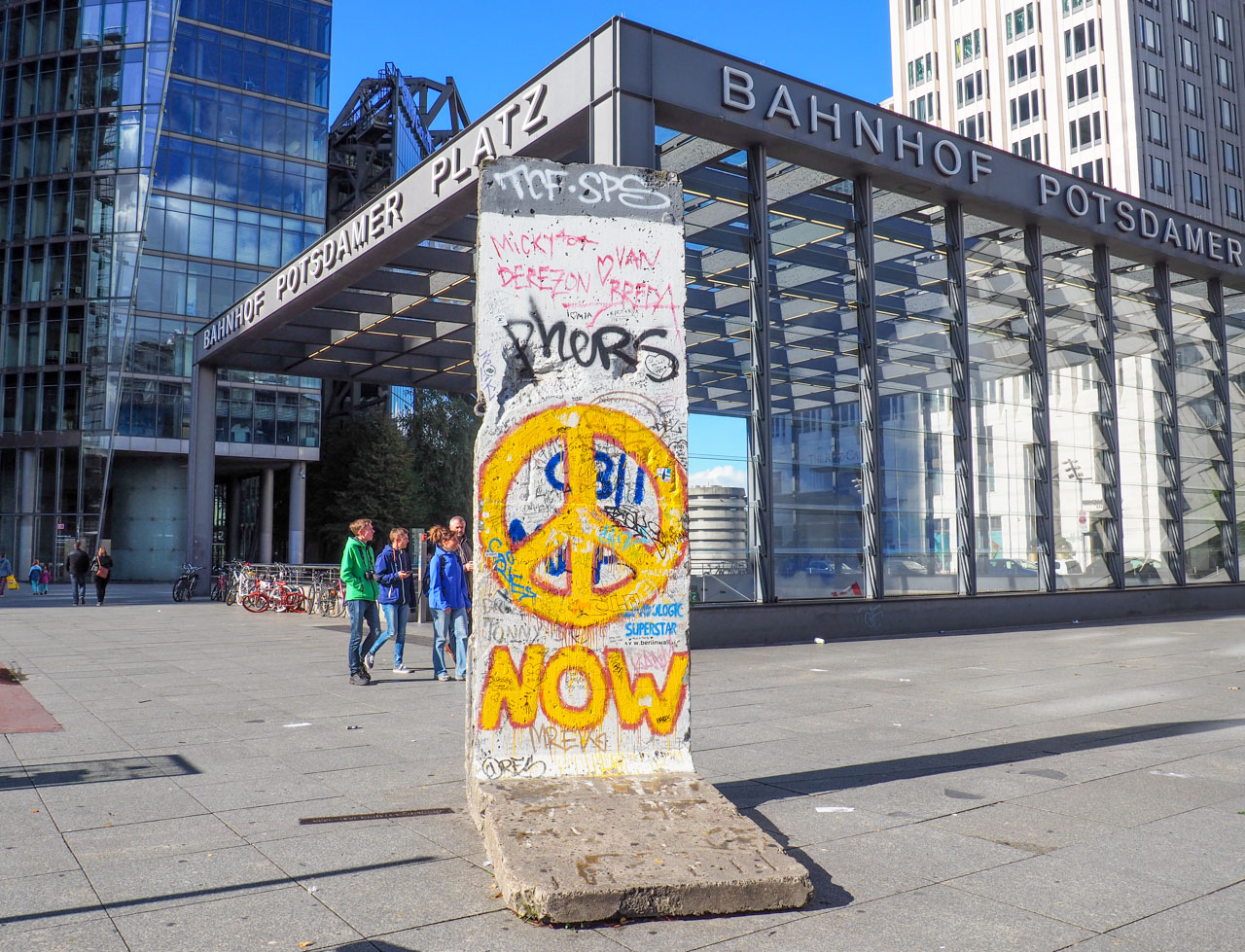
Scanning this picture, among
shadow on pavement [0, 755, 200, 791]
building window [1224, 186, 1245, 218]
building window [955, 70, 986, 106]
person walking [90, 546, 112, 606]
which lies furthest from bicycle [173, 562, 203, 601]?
building window [1224, 186, 1245, 218]

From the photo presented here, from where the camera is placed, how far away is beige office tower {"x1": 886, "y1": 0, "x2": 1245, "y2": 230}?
5544 centimetres

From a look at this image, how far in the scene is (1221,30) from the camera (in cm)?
6044

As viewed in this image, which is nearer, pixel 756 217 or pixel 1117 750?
pixel 1117 750

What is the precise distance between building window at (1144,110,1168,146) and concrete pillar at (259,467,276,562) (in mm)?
50217

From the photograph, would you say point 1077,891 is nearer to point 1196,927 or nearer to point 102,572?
point 1196,927

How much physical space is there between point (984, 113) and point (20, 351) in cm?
5460

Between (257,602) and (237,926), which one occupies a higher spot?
(257,602)

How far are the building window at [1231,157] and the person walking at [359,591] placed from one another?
6458cm

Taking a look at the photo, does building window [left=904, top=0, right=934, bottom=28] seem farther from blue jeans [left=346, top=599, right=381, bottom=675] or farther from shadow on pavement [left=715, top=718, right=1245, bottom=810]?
shadow on pavement [left=715, top=718, right=1245, bottom=810]

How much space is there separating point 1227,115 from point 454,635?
218 ft

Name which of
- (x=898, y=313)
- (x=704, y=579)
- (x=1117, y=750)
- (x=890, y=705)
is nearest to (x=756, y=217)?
(x=898, y=313)

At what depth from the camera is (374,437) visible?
53.0m

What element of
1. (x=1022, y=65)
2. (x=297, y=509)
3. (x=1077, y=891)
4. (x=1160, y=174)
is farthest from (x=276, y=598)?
(x=1022, y=65)

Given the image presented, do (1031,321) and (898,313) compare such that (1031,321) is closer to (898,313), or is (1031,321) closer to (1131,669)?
(898,313)
